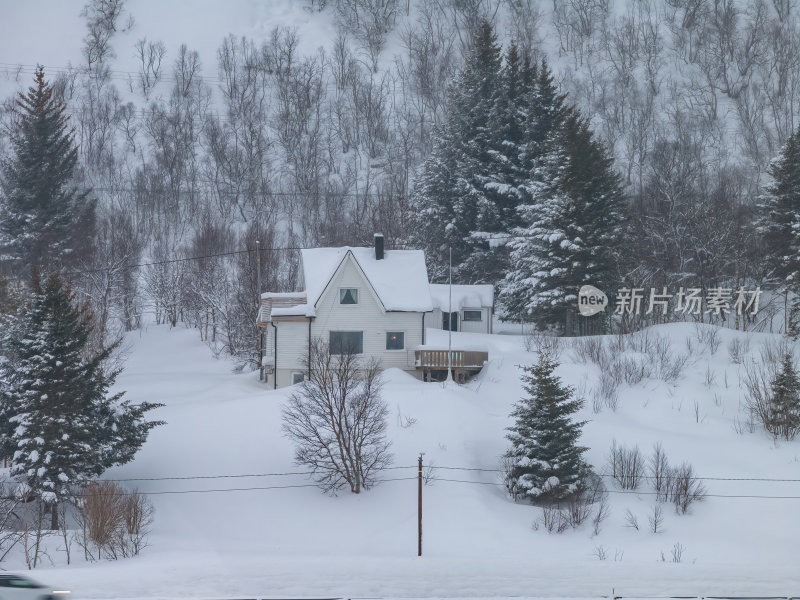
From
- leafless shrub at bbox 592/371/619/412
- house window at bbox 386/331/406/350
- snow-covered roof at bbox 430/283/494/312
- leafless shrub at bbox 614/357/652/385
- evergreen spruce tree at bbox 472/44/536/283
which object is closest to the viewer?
leafless shrub at bbox 592/371/619/412

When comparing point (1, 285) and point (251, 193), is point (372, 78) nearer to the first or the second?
point (251, 193)

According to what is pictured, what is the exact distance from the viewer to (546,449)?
25328 millimetres

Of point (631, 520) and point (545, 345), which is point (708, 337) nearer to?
point (545, 345)

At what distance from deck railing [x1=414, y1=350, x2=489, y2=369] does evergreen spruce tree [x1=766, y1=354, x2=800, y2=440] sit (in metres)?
14.0

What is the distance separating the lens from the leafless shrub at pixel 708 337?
1438 inches

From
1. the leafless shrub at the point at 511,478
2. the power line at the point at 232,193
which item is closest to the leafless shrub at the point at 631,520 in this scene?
the leafless shrub at the point at 511,478

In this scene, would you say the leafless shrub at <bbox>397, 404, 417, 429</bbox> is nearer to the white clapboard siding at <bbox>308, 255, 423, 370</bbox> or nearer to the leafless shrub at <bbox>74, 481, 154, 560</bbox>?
the white clapboard siding at <bbox>308, 255, 423, 370</bbox>

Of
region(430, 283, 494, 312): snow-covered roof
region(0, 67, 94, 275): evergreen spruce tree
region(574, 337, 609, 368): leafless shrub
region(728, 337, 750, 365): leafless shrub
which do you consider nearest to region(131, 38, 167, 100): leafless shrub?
region(0, 67, 94, 275): evergreen spruce tree

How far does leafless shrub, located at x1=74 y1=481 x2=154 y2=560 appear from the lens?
2039 cm

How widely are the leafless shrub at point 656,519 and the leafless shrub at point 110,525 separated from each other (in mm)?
15605

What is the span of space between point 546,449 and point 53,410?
16.8m

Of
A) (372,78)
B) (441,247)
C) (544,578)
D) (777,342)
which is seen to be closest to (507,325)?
(441,247)

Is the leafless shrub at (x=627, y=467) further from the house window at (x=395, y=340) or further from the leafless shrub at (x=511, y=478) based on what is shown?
the house window at (x=395, y=340)

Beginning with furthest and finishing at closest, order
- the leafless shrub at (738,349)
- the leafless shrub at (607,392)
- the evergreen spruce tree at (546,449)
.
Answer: the leafless shrub at (738,349) → the leafless shrub at (607,392) → the evergreen spruce tree at (546,449)
